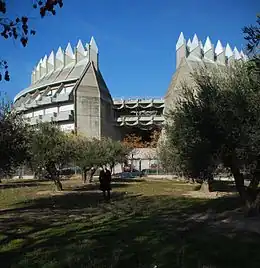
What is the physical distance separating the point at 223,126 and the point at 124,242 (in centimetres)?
497

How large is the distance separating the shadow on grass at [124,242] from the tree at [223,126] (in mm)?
1750

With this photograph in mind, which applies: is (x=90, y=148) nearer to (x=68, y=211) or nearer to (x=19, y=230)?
(x=68, y=211)

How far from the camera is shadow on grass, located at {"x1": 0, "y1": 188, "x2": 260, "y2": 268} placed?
780 centimetres

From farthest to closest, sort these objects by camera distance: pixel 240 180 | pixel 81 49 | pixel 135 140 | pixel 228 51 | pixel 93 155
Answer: pixel 228 51, pixel 81 49, pixel 135 140, pixel 93 155, pixel 240 180

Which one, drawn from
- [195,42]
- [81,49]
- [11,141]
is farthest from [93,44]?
[11,141]

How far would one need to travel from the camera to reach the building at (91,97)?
96375mm

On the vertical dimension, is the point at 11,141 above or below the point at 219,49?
below

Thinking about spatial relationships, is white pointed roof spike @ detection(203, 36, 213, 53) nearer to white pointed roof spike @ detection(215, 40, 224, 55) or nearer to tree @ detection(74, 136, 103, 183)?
white pointed roof spike @ detection(215, 40, 224, 55)

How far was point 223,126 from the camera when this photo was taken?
12.8 meters

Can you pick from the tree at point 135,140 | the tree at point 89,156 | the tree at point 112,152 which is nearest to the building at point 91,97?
the tree at point 135,140

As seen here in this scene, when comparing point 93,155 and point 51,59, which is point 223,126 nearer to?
point 93,155

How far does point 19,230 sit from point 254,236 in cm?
639

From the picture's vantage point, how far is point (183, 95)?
49.8 ft

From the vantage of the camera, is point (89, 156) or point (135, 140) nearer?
point (89, 156)
